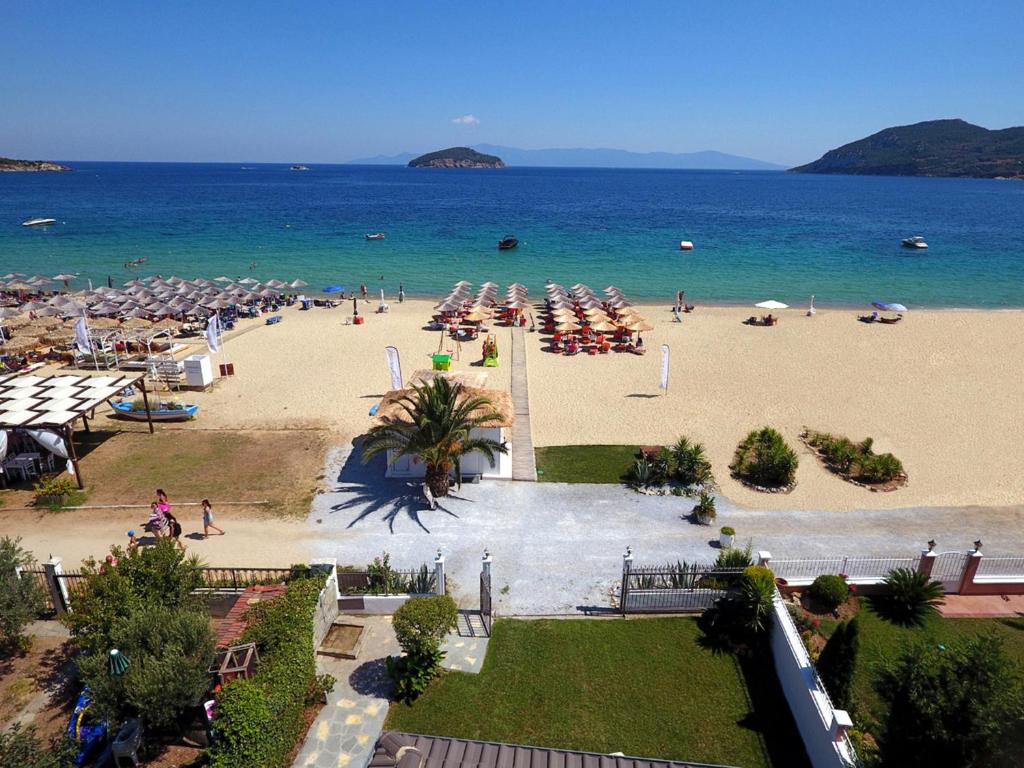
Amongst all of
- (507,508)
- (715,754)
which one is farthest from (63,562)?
(715,754)

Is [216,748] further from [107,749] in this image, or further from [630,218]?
[630,218]

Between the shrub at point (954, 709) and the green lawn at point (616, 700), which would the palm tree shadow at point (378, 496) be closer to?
the green lawn at point (616, 700)

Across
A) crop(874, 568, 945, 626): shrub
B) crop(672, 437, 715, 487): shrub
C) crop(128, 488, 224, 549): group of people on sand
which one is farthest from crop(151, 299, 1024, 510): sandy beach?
crop(128, 488, 224, 549): group of people on sand

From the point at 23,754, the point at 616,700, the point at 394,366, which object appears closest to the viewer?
the point at 23,754

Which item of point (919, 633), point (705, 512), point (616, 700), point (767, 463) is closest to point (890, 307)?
point (767, 463)

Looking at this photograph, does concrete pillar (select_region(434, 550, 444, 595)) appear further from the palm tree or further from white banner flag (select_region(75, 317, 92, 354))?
white banner flag (select_region(75, 317, 92, 354))

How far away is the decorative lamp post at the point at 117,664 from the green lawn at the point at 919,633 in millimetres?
11432

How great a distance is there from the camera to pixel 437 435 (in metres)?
15.5

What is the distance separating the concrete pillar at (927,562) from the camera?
39.2ft

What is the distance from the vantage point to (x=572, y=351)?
29.4m

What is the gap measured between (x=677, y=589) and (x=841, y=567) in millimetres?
3550

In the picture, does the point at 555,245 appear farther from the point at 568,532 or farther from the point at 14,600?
the point at 14,600

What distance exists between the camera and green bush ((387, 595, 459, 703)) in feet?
32.2

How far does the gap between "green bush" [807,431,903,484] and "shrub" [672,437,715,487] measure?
4.25 meters
